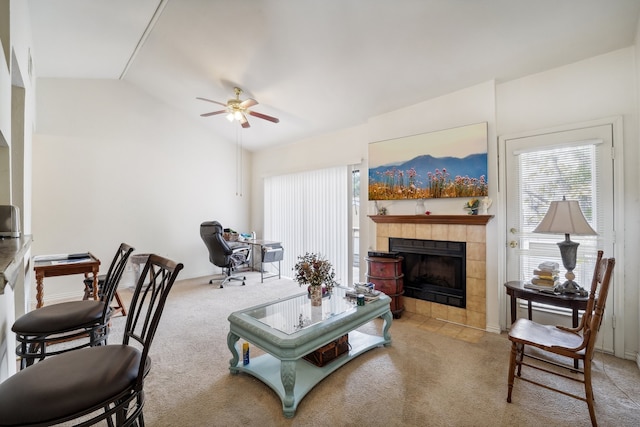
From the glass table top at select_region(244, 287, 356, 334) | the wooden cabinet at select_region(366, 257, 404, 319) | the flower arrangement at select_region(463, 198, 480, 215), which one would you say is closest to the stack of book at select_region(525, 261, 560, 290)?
the flower arrangement at select_region(463, 198, 480, 215)

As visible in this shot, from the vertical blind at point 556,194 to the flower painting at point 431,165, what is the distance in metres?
0.42

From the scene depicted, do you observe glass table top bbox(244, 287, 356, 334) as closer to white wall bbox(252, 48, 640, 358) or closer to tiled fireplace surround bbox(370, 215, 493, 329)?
tiled fireplace surround bbox(370, 215, 493, 329)

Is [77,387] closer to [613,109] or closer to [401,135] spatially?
[401,135]

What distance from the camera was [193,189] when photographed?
5418 mm

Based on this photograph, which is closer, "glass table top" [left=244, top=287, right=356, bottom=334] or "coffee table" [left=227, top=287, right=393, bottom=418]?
"coffee table" [left=227, top=287, right=393, bottom=418]

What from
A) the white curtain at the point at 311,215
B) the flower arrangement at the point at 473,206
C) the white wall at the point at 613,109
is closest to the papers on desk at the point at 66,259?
the white curtain at the point at 311,215

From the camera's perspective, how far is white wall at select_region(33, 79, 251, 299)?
4004 mm

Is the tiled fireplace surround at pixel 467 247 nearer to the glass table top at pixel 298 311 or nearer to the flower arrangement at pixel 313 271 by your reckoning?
the glass table top at pixel 298 311

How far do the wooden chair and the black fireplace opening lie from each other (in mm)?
1127

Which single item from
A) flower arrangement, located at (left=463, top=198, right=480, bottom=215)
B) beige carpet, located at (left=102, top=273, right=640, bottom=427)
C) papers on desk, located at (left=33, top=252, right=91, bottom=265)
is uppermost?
flower arrangement, located at (left=463, top=198, right=480, bottom=215)

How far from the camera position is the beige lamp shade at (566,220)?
2.23 metres

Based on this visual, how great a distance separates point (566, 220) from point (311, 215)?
3.64m

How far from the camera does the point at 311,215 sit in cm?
519

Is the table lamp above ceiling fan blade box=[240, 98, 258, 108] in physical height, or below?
below
